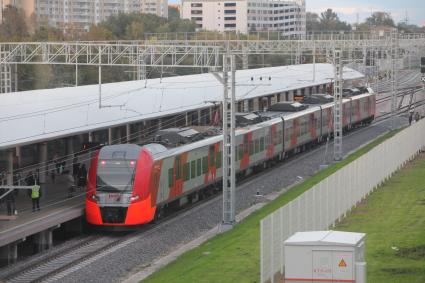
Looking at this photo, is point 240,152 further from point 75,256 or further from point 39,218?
point 75,256

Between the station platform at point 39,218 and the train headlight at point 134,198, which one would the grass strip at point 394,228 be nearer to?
the train headlight at point 134,198

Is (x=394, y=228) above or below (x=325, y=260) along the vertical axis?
below

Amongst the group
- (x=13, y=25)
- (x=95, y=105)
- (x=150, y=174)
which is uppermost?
(x=13, y=25)

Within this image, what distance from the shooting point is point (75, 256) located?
92.6ft

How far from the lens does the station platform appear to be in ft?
92.4

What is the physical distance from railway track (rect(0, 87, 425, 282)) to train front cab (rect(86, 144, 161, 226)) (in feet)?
2.01

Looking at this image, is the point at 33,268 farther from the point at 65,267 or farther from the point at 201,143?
the point at 201,143

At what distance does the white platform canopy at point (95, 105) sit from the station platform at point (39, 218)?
228cm

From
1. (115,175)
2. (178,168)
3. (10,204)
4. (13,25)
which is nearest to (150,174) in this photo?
(115,175)

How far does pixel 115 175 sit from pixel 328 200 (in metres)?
6.76

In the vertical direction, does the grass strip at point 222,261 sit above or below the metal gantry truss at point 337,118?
below

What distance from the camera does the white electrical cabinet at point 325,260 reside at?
58.6ft

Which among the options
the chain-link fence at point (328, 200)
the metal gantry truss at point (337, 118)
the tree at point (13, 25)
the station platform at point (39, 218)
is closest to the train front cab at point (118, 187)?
the station platform at point (39, 218)

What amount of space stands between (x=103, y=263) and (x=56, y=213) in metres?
4.90
